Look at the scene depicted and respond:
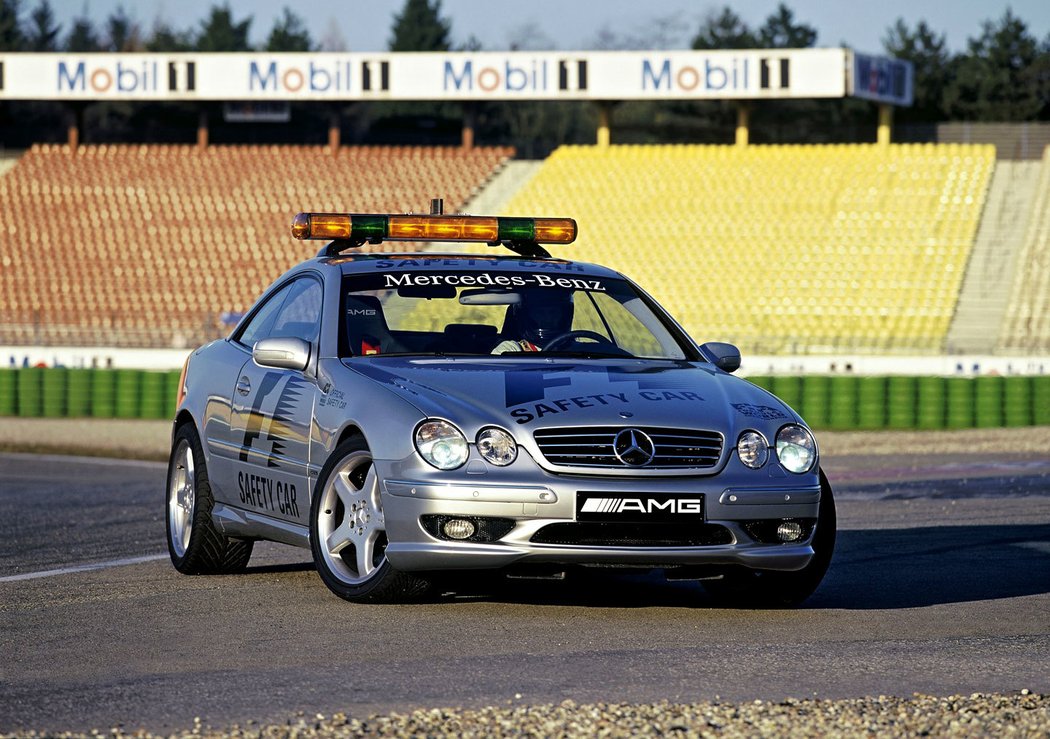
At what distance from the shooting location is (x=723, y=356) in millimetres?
8297

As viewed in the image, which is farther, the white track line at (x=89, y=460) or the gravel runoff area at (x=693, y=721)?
the white track line at (x=89, y=460)

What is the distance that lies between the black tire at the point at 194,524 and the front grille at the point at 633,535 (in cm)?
248

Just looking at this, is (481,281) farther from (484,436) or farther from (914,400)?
(914,400)

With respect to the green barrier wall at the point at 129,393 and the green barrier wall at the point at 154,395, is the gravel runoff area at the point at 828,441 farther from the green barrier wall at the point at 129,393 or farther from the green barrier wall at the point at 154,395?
the green barrier wall at the point at 129,393

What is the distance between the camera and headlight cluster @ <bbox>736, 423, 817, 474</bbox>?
7.11 meters

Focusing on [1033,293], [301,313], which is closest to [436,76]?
[1033,293]

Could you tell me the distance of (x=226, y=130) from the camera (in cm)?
5547

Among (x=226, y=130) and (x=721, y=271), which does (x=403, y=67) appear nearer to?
Answer: (x=226, y=130)

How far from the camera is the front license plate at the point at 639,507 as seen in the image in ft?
22.4

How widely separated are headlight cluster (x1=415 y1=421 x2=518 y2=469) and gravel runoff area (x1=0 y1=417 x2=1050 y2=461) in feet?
47.7

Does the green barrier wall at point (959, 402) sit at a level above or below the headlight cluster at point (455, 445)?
below

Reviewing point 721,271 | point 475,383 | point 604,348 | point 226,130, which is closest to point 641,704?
point 475,383

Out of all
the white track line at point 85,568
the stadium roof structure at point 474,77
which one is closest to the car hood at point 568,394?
the white track line at point 85,568

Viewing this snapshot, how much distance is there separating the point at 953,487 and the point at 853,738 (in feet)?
37.5
